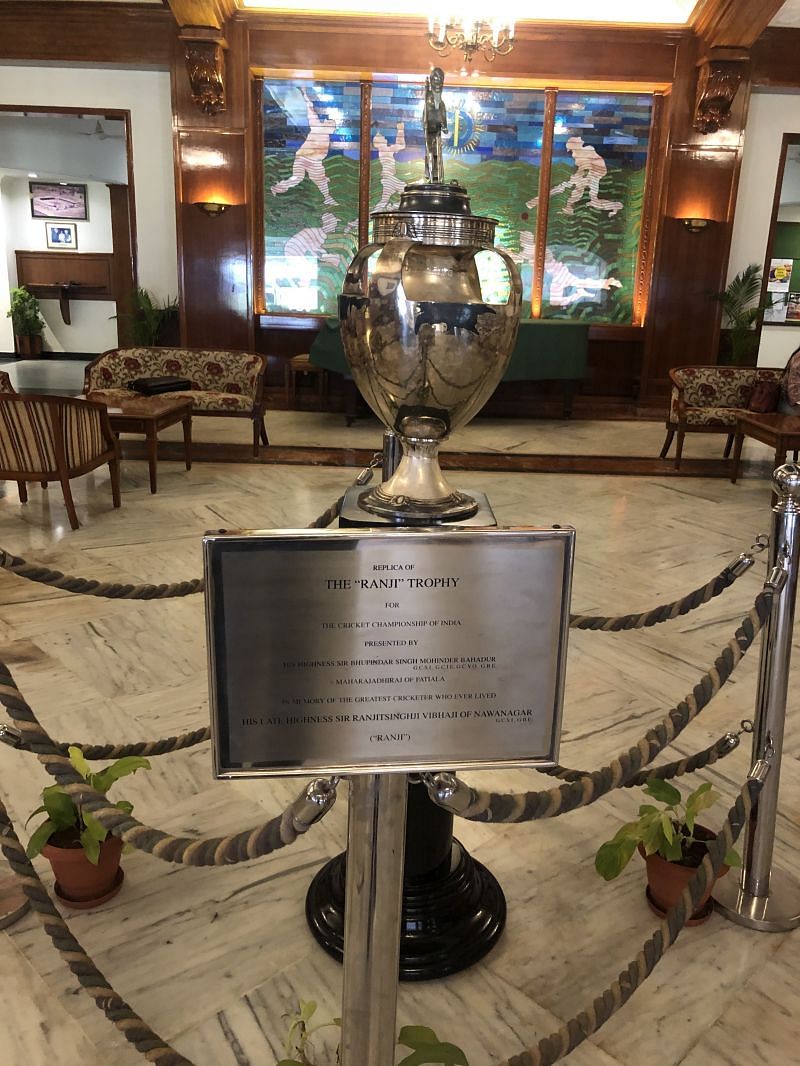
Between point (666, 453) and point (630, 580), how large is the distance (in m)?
3.62

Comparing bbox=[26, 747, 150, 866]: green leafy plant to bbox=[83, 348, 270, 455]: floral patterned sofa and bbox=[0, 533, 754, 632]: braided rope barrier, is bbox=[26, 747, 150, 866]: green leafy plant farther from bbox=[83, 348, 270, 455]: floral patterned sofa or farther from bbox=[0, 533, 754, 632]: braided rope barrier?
bbox=[83, 348, 270, 455]: floral patterned sofa

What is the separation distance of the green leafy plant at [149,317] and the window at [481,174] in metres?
1.09

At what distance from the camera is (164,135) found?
9570 mm

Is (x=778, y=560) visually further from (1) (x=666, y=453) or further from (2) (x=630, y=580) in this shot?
(1) (x=666, y=453)

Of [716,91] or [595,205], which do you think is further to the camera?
[595,205]

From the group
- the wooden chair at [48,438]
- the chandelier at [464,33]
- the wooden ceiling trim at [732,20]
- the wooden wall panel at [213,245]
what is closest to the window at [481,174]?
the wooden wall panel at [213,245]

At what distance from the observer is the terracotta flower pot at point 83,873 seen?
1.99 metres

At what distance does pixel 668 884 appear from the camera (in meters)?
2.02

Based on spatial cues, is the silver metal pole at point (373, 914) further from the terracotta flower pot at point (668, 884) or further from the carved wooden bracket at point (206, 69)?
the carved wooden bracket at point (206, 69)

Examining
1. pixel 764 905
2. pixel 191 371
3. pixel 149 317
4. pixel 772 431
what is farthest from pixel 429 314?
pixel 149 317

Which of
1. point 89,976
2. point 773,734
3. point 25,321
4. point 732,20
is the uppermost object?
point 732,20

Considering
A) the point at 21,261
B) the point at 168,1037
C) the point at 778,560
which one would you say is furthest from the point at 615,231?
the point at 21,261

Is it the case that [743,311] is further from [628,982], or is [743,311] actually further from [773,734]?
[628,982]

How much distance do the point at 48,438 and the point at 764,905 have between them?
4.22 metres
